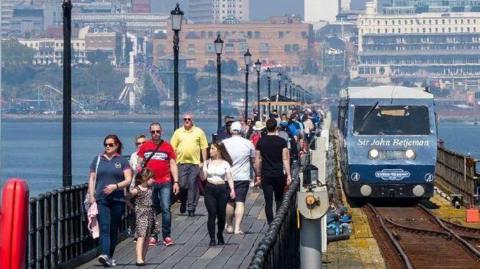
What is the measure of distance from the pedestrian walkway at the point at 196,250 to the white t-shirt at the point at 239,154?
0.97 metres

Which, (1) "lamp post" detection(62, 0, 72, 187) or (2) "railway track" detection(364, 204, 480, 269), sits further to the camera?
(2) "railway track" detection(364, 204, 480, 269)

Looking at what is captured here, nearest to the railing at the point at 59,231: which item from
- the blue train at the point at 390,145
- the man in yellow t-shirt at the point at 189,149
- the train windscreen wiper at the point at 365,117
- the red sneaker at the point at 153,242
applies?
the red sneaker at the point at 153,242

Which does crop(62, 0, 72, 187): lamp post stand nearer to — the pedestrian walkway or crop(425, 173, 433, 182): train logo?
the pedestrian walkway

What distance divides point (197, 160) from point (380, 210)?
512 inches

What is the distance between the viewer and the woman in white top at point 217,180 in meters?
19.8

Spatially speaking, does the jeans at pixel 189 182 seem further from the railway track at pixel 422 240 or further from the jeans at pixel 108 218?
the jeans at pixel 108 218

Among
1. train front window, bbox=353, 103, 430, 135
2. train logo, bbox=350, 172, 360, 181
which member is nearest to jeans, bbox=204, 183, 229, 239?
train logo, bbox=350, 172, 360, 181

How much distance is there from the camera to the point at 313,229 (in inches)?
511

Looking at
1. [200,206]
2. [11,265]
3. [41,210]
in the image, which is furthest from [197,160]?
[11,265]

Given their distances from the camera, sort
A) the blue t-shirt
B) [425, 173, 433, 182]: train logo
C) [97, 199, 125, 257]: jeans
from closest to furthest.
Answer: the blue t-shirt, [97, 199, 125, 257]: jeans, [425, 173, 433, 182]: train logo

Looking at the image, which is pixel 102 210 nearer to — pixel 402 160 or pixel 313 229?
pixel 313 229

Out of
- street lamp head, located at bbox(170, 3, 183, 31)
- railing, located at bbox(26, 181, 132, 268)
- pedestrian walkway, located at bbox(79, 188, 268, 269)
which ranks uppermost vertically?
street lamp head, located at bbox(170, 3, 183, 31)

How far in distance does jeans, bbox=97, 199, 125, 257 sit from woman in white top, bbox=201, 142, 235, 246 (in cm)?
243

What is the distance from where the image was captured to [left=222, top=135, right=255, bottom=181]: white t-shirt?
20.6 meters
